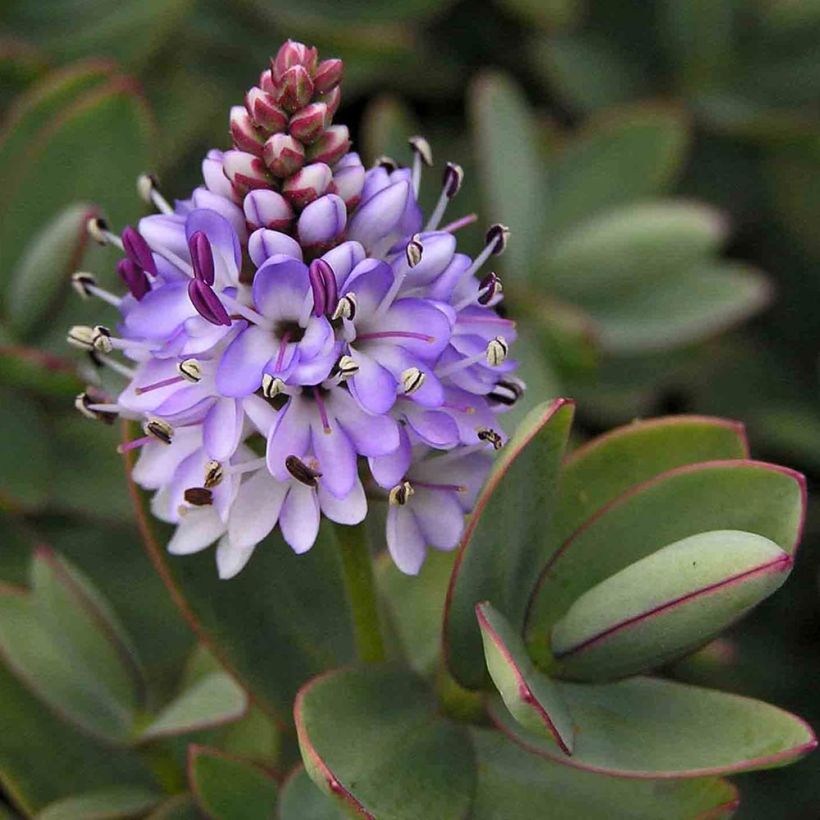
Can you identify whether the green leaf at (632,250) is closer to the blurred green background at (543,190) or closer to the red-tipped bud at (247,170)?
the blurred green background at (543,190)

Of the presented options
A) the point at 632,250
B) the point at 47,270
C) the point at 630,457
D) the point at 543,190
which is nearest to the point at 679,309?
the point at 632,250

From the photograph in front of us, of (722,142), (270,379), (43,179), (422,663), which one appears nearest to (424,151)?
(270,379)

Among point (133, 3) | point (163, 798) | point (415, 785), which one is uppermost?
point (133, 3)

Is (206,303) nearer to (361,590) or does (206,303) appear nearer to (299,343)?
(299,343)

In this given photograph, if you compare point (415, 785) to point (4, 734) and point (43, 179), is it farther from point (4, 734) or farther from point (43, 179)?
point (43, 179)

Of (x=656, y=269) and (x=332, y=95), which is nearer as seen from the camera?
(x=332, y=95)
